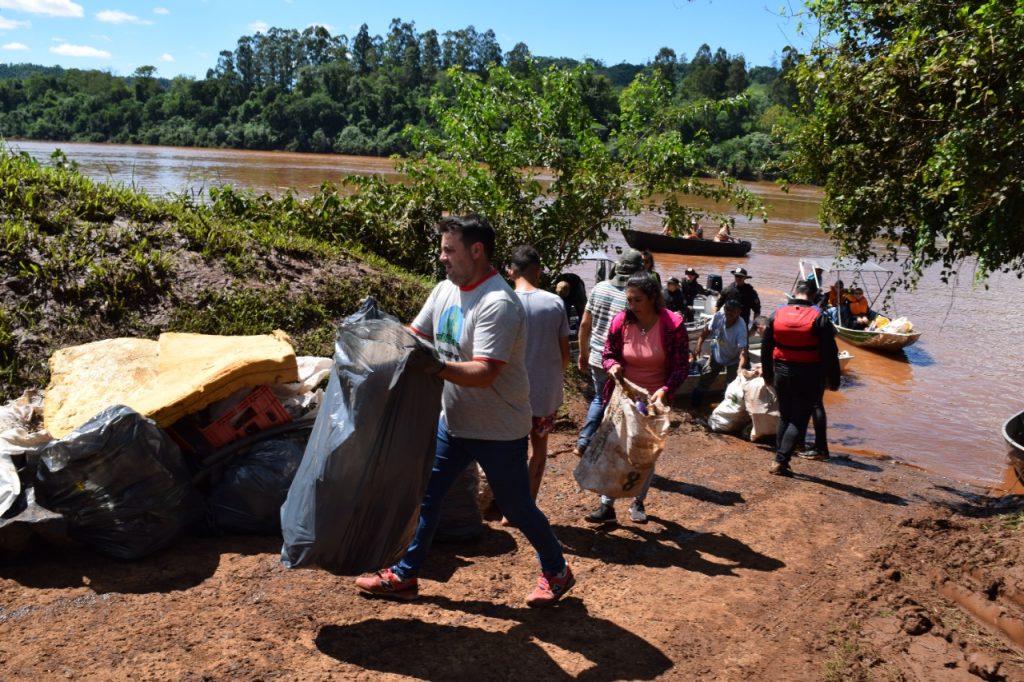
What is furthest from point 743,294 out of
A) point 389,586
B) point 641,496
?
point 389,586

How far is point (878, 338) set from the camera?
48.4 feet

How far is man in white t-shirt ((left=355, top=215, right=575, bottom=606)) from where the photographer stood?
128 inches

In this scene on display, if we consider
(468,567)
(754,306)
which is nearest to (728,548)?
(468,567)

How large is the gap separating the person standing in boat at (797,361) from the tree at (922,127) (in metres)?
1.11

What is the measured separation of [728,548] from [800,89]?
4679 millimetres

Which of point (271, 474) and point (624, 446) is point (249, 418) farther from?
point (624, 446)

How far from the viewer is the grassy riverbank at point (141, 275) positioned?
5.52 metres

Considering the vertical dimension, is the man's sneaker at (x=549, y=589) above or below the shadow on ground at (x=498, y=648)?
above

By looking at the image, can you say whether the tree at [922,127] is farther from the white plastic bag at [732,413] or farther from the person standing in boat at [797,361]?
the white plastic bag at [732,413]

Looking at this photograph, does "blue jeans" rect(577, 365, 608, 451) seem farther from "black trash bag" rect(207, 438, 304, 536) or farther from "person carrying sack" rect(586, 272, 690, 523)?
"black trash bag" rect(207, 438, 304, 536)

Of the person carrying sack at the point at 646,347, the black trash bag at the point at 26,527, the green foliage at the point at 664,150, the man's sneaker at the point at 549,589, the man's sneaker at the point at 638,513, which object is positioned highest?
the green foliage at the point at 664,150

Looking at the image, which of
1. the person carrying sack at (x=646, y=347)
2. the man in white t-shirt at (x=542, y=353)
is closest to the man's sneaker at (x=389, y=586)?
the man in white t-shirt at (x=542, y=353)

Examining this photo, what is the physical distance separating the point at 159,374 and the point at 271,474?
896mm

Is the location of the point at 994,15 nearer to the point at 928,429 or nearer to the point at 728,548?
the point at 728,548
